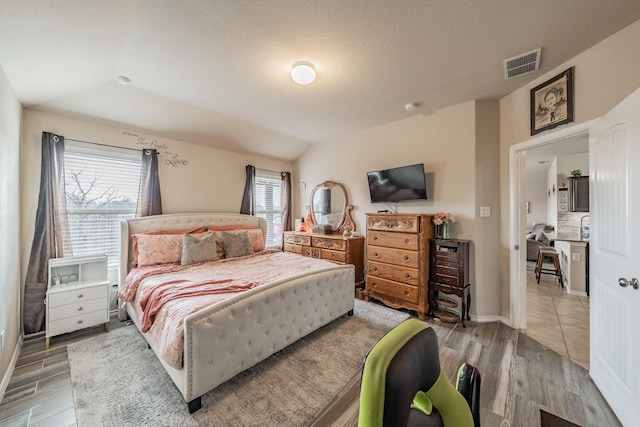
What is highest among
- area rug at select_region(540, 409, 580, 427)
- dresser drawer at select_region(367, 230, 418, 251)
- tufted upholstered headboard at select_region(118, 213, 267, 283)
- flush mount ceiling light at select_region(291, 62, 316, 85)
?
flush mount ceiling light at select_region(291, 62, 316, 85)

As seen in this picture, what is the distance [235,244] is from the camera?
11.3 feet

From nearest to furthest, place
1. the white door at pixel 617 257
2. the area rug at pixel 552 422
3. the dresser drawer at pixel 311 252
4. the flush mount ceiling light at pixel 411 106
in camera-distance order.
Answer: the area rug at pixel 552 422 → the white door at pixel 617 257 → the flush mount ceiling light at pixel 411 106 → the dresser drawer at pixel 311 252

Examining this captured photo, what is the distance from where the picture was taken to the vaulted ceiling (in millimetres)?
1566

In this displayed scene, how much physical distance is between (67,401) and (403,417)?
253cm

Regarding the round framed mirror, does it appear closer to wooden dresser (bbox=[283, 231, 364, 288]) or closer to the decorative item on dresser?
wooden dresser (bbox=[283, 231, 364, 288])

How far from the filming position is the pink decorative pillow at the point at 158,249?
2.89m

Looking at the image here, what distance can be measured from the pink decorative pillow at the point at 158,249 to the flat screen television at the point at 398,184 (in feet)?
9.58

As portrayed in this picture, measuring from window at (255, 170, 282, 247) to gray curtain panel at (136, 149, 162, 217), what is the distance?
1.71 meters

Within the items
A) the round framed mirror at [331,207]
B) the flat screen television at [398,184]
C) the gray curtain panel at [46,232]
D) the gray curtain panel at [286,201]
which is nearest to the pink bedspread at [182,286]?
the gray curtain panel at [46,232]

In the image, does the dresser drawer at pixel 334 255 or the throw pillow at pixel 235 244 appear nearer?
the throw pillow at pixel 235 244

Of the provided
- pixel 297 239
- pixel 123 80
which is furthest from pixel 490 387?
pixel 123 80

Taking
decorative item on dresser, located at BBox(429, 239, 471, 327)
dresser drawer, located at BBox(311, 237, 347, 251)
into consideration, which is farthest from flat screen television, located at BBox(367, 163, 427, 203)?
dresser drawer, located at BBox(311, 237, 347, 251)

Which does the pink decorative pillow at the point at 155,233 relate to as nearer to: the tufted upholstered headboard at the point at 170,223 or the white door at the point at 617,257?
the tufted upholstered headboard at the point at 170,223

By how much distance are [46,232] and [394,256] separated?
13.3ft
